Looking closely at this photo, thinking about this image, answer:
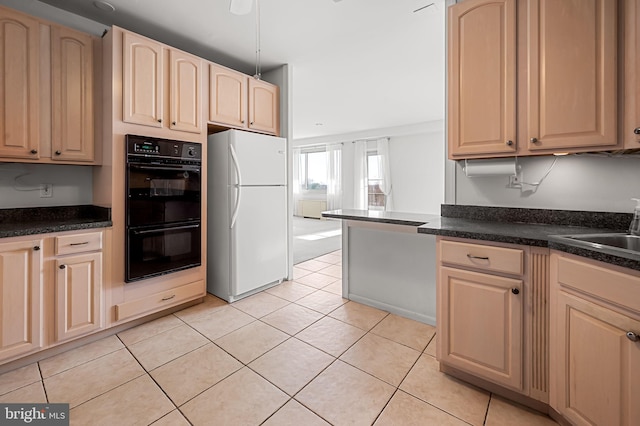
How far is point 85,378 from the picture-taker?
167cm

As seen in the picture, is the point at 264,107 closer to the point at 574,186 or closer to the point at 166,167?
the point at 166,167

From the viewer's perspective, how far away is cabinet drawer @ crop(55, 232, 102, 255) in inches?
72.8

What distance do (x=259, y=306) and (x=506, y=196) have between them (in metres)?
2.28

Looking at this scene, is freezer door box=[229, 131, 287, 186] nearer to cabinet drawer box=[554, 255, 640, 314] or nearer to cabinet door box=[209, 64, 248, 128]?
cabinet door box=[209, 64, 248, 128]

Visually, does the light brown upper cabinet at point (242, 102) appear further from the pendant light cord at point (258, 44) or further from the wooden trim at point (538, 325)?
the wooden trim at point (538, 325)

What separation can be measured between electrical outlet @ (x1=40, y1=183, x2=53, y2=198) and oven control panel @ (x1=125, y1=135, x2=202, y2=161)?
74 centimetres

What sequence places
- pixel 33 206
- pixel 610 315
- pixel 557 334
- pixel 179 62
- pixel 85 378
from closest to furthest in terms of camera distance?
pixel 610 315 → pixel 557 334 → pixel 85 378 → pixel 33 206 → pixel 179 62

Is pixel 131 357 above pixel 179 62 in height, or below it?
below

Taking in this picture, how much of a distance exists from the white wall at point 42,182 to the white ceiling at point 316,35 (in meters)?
1.22

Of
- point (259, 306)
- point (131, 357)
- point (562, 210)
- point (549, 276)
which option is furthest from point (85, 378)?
point (562, 210)

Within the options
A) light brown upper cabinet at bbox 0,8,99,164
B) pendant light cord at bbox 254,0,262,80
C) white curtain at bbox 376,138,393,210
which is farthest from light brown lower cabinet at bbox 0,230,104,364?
white curtain at bbox 376,138,393,210

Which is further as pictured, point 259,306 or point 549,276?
point 259,306

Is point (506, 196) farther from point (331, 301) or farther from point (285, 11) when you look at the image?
point (285, 11)

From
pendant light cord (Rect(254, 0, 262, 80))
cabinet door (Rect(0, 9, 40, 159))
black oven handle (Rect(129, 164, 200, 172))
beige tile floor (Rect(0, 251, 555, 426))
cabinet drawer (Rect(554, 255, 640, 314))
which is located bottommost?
beige tile floor (Rect(0, 251, 555, 426))
